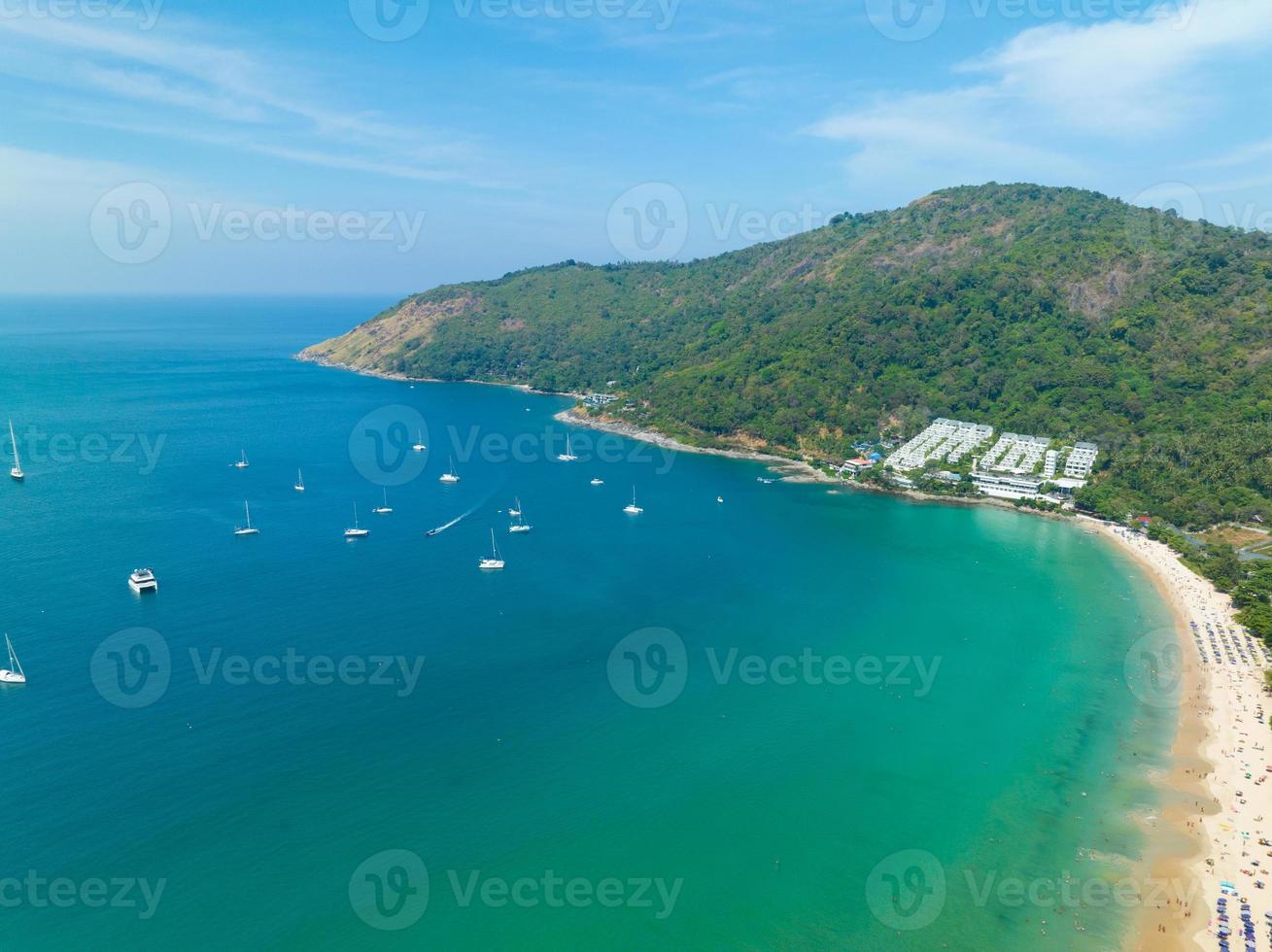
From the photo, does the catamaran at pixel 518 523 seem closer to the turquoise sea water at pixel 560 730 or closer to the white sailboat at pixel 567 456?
the turquoise sea water at pixel 560 730

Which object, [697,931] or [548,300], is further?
[548,300]

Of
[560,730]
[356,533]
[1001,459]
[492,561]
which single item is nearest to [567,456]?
[356,533]

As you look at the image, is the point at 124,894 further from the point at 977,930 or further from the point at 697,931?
the point at 977,930

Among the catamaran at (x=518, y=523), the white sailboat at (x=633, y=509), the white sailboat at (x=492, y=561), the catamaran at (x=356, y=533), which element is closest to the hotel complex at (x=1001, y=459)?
the white sailboat at (x=633, y=509)

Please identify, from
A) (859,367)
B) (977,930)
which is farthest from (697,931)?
(859,367)

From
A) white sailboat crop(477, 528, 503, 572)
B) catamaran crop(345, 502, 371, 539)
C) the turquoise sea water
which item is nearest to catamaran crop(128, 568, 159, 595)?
the turquoise sea water

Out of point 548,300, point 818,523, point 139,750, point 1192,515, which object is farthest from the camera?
point 548,300
